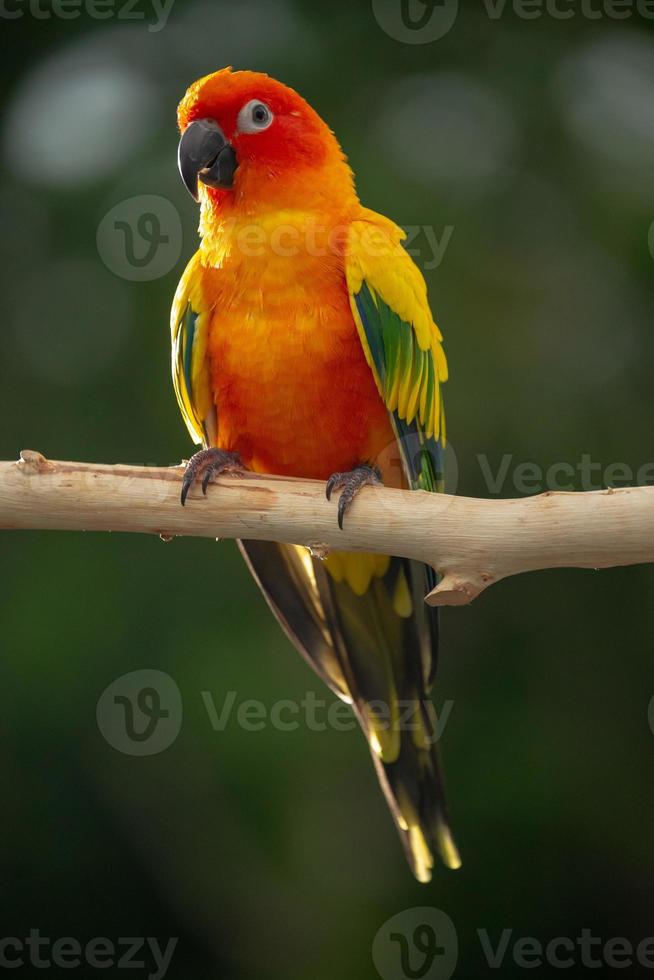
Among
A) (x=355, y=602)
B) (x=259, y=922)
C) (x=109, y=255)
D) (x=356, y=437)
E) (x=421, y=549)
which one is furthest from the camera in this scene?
(x=109, y=255)

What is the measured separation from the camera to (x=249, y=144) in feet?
8.66

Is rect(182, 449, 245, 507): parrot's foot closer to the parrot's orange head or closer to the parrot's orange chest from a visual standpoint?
the parrot's orange chest

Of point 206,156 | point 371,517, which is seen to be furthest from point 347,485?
point 206,156

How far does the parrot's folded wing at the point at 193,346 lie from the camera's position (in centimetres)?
265

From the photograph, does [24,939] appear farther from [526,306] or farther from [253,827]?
[526,306]

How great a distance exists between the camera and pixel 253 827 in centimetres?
376

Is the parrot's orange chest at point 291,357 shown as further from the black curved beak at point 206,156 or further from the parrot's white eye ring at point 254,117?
the parrot's white eye ring at point 254,117

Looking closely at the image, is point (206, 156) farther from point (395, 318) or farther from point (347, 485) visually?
point (347, 485)

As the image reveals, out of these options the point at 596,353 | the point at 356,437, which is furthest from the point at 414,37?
the point at 356,437

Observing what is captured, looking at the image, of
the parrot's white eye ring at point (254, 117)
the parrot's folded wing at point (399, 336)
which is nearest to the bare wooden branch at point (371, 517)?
the parrot's folded wing at point (399, 336)

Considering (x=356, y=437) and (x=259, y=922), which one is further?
(x=259, y=922)

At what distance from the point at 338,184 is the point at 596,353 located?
1.75 meters

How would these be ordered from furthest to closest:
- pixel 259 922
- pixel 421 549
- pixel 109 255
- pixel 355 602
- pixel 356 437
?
1. pixel 109 255
2. pixel 259 922
3. pixel 355 602
4. pixel 356 437
5. pixel 421 549

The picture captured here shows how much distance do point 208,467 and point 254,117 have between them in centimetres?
102
